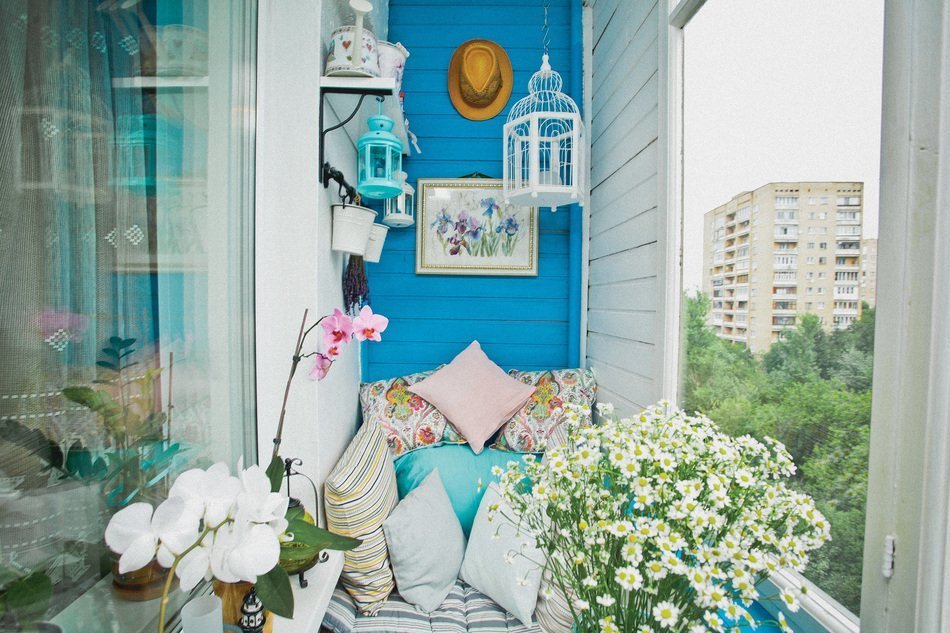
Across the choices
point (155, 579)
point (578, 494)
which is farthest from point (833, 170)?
point (155, 579)

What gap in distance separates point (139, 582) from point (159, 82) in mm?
850

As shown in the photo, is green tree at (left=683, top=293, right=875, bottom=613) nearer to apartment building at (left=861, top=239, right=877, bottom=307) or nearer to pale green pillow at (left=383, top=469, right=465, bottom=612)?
apartment building at (left=861, top=239, right=877, bottom=307)

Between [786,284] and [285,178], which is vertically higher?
[285,178]

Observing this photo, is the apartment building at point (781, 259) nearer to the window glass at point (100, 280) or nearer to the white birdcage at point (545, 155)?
the white birdcage at point (545, 155)

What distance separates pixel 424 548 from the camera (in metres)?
1.59

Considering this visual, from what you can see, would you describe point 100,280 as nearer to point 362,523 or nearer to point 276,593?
point 276,593

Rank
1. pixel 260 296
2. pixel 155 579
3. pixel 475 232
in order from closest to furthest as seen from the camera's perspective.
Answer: pixel 155 579 < pixel 260 296 < pixel 475 232

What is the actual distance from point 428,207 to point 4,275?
6.36 feet

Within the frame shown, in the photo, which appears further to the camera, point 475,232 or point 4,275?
point 475,232

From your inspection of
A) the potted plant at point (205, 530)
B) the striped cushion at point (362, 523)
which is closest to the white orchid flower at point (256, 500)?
the potted plant at point (205, 530)

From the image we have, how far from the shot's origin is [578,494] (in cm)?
72

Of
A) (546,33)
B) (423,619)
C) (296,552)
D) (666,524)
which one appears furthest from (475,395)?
(546,33)

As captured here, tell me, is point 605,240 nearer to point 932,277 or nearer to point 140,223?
point 932,277

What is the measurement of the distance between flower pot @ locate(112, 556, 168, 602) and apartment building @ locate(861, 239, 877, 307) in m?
1.25
